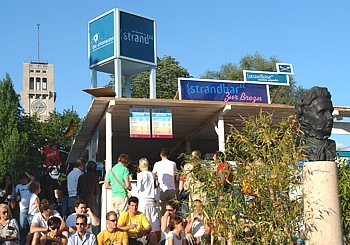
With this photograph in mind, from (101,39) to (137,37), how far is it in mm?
1143

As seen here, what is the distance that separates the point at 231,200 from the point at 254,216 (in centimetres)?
33

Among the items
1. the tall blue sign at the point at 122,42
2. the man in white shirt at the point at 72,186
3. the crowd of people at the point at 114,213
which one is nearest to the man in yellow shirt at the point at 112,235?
the crowd of people at the point at 114,213

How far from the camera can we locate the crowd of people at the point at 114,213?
9.80 m

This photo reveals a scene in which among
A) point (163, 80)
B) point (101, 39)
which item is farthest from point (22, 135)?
point (101, 39)

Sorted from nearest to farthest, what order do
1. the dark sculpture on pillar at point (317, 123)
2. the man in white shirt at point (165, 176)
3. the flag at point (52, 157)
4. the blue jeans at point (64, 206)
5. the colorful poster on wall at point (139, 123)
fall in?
1. the dark sculpture on pillar at point (317, 123)
2. the man in white shirt at point (165, 176)
3. the blue jeans at point (64, 206)
4. the colorful poster on wall at point (139, 123)
5. the flag at point (52, 157)

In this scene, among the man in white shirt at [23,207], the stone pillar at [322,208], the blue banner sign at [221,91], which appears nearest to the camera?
the stone pillar at [322,208]

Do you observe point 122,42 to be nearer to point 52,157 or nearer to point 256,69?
point 52,157

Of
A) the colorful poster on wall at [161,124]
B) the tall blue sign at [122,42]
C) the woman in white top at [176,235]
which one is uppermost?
the tall blue sign at [122,42]

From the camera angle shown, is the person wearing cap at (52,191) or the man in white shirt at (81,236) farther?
the person wearing cap at (52,191)

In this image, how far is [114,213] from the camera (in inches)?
384

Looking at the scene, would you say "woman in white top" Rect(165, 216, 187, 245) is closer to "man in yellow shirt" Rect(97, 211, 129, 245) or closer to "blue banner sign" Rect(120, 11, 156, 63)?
"man in yellow shirt" Rect(97, 211, 129, 245)

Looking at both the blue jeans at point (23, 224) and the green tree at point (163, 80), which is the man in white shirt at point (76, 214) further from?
the green tree at point (163, 80)

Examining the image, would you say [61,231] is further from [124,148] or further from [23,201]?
[124,148]

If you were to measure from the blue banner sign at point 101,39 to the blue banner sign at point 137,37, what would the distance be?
357 mm
